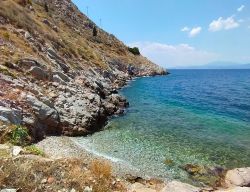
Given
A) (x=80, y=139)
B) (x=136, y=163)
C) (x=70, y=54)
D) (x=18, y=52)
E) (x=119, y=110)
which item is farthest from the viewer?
(x=70, y=54)

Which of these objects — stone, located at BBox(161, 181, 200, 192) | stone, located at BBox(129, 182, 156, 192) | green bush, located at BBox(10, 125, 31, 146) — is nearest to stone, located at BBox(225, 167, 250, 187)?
stone, located at BBox(161, 181, 200, 192)

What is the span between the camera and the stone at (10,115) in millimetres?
24150

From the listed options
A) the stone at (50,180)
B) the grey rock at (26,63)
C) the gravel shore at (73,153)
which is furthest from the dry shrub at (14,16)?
the stone at (50,180)

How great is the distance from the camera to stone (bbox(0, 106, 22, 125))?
79.2 ft

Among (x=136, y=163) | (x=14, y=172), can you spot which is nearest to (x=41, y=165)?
(x=14, y=172)

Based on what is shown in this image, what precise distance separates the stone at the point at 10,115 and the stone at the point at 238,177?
1762 centimetres

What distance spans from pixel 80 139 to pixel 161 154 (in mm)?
8695

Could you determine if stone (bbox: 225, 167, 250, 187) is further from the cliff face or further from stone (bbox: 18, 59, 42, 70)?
stone (bbox: 18, 59, 42, 70)

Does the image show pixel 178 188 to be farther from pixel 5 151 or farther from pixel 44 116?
pixel 44 116

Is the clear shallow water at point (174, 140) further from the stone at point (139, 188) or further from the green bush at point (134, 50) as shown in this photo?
the green bush at point (134, 50)

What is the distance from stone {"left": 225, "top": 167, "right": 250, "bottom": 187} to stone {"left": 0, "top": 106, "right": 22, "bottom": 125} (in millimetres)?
17619

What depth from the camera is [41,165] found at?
40.3ft

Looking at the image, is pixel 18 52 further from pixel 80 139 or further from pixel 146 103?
pixel 146 103

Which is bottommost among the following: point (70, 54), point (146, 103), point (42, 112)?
point (146, 103)
